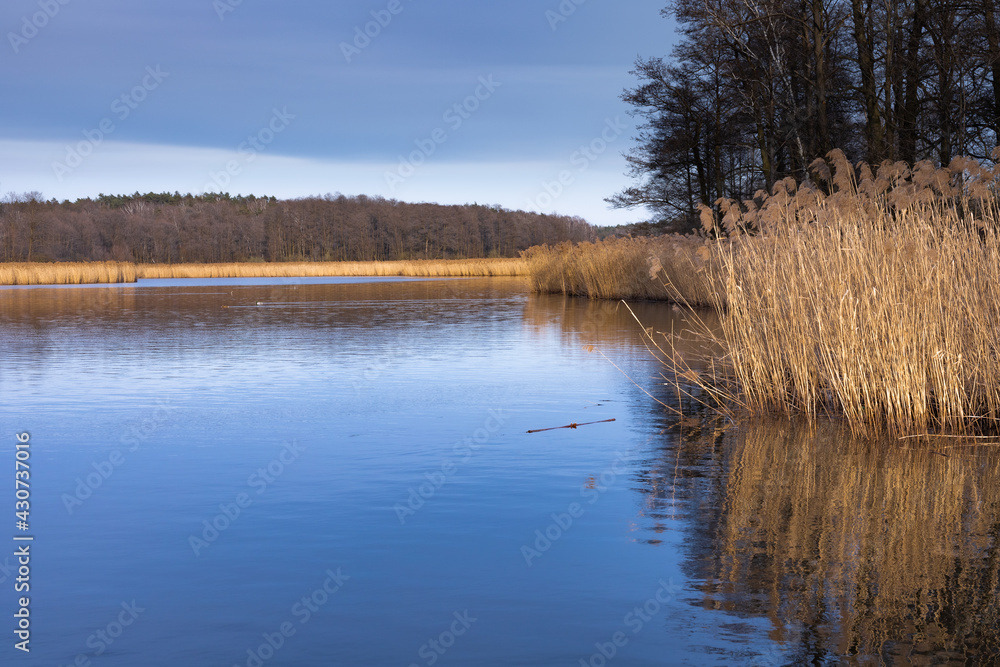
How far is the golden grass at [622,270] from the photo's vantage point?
66.5 feet

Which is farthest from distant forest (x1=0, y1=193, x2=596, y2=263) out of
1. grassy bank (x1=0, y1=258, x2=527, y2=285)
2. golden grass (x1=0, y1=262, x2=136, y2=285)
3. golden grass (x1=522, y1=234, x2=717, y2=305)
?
golden grass (x1=522, y1=234, x2=717, y2=305)

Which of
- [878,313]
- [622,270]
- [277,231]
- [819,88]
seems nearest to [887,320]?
[878,313]

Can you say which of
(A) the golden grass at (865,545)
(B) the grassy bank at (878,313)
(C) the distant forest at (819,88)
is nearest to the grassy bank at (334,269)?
(C) the distant forest at (819,88)

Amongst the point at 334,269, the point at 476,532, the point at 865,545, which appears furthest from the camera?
the point at 334,269

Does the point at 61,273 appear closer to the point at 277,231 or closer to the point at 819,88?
the point at 819,88

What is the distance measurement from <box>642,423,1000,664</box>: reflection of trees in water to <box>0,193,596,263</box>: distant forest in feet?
284

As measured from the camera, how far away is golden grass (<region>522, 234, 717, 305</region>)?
20281 millimetres

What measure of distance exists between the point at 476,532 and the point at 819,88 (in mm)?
16979

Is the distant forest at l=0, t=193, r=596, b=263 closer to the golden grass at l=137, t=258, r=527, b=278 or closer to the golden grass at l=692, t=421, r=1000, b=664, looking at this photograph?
the golden grass at l=137, t=258, r=527, b=278

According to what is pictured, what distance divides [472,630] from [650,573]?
92 centimetres

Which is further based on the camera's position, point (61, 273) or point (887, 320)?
Answer: point (61, 273)

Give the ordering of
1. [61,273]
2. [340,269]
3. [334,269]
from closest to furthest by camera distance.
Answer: [61,273] → [334,269] → [340,269]

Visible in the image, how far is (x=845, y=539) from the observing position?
4.30 metres

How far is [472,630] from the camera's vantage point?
3377mm
